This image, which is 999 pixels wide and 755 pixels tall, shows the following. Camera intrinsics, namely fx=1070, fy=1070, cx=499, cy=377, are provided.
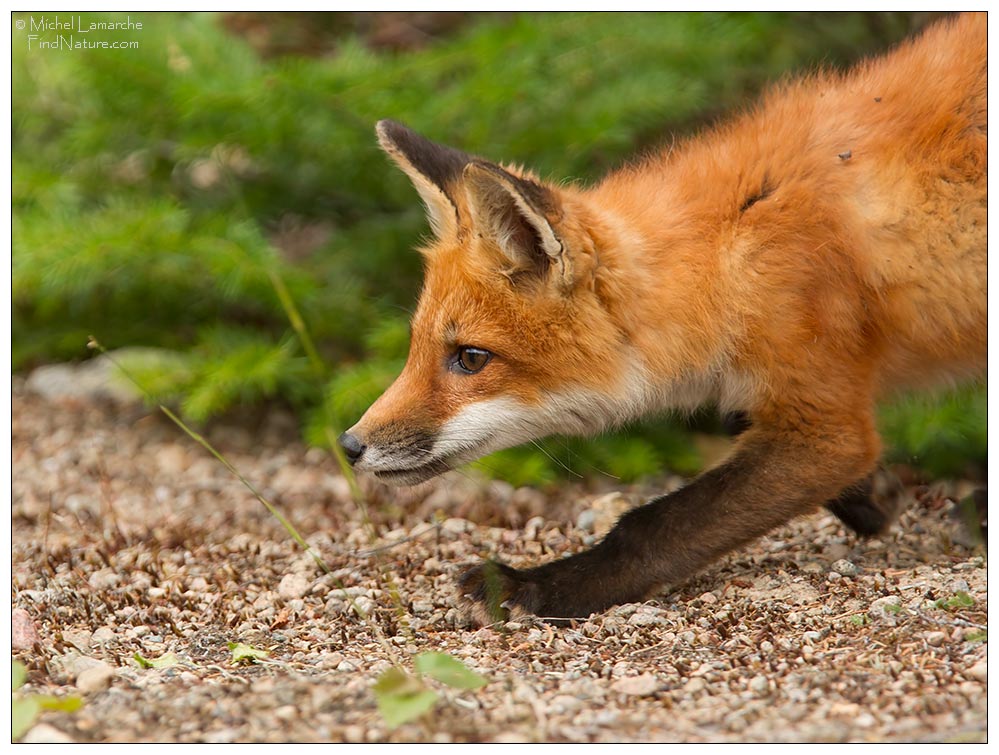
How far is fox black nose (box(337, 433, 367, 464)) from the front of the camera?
3883 mm

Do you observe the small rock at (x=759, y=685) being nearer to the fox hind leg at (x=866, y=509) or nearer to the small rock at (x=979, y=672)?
the small rock at (x=979, y=672)

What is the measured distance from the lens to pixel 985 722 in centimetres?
273

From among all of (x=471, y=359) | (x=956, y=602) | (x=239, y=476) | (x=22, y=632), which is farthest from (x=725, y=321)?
(x=22, y=632)

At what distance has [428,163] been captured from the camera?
409 cm

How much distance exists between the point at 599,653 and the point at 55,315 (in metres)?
4.69

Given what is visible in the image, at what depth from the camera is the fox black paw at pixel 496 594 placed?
3.87 meters

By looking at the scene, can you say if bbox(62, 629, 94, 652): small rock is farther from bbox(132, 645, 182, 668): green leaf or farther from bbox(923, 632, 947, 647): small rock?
bbox(923, 632, 947, 647): small rock

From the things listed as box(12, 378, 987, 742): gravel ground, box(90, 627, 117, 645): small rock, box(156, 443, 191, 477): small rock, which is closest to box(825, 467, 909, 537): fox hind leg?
box(12, 378, 987, 742): gravel ground

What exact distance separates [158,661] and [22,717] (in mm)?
→ 591

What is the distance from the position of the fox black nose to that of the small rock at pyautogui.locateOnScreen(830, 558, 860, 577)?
6.20 ft

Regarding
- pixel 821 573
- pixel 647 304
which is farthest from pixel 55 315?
pixel 821 573

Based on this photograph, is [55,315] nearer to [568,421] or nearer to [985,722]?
[568,421]

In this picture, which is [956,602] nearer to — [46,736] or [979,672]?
[979,672]

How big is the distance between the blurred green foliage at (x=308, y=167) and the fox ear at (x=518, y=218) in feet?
6.00
